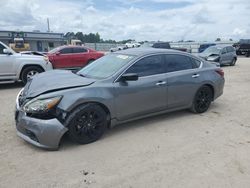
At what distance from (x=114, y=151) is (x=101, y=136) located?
1.83 ft

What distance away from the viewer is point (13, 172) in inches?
137

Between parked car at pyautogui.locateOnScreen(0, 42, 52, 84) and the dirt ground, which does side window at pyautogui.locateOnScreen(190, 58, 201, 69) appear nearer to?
the dirt ground

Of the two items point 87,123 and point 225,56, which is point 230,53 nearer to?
point 225,56

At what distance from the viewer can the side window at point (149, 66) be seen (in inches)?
197

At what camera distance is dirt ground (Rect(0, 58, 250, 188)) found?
3.30 meters

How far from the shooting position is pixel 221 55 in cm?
1759

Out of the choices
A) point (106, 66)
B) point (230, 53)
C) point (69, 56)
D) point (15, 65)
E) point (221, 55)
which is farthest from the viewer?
point (230, 53)

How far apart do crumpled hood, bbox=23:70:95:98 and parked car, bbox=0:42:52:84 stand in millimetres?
4785

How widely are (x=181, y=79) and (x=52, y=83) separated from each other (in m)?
2.67

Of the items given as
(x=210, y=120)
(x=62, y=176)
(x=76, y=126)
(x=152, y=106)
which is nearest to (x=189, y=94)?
(x=210, y=120)

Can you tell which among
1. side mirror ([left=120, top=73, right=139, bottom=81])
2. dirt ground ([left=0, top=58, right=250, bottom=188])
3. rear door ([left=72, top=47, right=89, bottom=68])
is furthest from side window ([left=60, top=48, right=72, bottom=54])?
side mirror ([left=120, top=73, right=139, bottom=81])

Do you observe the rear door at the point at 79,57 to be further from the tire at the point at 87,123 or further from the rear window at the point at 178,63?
the tire at the point at 87,123

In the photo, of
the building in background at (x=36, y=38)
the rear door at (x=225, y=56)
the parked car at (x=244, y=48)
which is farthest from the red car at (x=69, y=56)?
the building in background at (x=36, y=38)

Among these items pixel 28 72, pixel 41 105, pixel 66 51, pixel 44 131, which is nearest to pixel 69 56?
pixel 66 51
